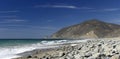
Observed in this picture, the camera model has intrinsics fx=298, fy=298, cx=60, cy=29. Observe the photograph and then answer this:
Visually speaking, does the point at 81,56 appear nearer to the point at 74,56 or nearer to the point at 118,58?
the point at 74,56

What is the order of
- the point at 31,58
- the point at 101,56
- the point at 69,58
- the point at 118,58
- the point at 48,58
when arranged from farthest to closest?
the point at 31,58, the point at 48,58, the point at 69,58, the point at 101,56, the point at 118,58

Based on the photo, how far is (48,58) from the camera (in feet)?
49.6

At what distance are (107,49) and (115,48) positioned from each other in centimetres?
43

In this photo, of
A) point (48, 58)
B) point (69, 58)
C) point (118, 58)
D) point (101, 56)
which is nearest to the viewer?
point (118, 58)

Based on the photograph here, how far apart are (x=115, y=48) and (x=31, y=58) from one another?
19.9 feet

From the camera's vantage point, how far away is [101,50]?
1384 centimetres

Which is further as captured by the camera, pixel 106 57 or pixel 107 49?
pixel 107 49

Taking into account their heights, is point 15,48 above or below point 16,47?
below

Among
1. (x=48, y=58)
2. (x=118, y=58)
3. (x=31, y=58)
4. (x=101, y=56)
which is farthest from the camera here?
(x=31, y=58)

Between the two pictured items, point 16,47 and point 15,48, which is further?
point 16,47

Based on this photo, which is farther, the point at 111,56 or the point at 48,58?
the point at 48,58

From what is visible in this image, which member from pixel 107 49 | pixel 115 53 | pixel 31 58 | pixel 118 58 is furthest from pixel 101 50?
pixel 31 58

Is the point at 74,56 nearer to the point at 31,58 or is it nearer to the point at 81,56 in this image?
the point at 81,56

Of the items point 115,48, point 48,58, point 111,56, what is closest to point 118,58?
point 111,56
